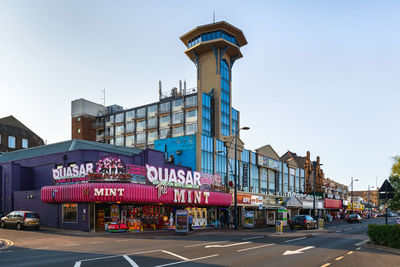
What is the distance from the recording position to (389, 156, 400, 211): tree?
82.2 ft

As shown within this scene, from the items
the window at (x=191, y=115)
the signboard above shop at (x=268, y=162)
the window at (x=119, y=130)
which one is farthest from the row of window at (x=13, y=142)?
the signboard above shop at (x=268, y=162)

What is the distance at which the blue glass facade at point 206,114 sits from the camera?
7306 cm

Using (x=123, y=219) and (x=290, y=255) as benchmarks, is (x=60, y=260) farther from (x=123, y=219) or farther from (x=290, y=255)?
(x=123, y=219)

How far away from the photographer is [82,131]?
89.6 meters

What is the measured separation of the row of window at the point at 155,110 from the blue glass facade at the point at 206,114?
198 cm

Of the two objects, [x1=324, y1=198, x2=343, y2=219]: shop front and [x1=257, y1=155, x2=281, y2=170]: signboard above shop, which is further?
[x1=324, y1=198, x2=343, y2=219]: shop front

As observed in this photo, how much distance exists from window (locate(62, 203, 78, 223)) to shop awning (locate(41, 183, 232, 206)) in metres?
1.00

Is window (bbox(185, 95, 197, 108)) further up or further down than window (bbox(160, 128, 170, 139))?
further up

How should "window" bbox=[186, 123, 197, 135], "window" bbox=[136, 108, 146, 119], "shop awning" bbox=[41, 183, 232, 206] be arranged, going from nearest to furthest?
"shop awning" bbox=[41, 183, 232, 206] < "window" bbox=[186, 123, 197, 135] < "window" bbox=[136, 108, 146, 119]

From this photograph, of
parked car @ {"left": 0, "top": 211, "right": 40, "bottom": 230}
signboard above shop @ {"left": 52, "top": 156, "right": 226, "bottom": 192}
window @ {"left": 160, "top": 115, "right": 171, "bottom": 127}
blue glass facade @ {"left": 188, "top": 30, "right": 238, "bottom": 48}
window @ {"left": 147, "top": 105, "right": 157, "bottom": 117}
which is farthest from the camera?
window @ {"left": 147, "top": 105, "right": 157, "bottom": 117}

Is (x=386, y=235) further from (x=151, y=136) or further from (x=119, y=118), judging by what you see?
(x=119, y=118)

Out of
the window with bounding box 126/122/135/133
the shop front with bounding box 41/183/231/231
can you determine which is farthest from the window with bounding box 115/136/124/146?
the shop front with bounding box 41/183/231/231

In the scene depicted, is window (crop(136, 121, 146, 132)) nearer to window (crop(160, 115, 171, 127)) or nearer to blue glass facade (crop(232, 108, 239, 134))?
window (crop(160, 115, 171, 127))

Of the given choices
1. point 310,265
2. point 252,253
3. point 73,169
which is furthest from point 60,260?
point 73,169
